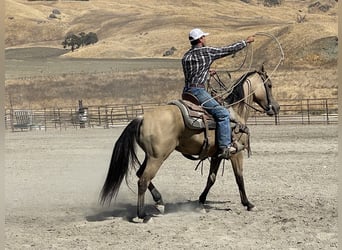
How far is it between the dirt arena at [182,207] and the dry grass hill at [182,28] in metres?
24.8

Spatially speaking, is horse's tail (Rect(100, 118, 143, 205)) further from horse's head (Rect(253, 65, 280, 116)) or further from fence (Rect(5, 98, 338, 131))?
fence (Rect(5, 98, 338, 131))

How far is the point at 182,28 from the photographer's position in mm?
92062

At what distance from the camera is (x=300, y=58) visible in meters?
46.8

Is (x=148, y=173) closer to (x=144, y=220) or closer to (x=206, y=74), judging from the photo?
(x=144, y=220)

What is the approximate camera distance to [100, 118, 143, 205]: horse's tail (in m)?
7.19


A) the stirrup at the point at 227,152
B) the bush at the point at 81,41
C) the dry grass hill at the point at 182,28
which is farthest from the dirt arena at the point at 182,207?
the bush at the point at 81,41

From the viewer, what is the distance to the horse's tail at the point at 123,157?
7.19 metres

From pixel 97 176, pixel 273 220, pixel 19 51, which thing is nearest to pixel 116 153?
pixel 273 220

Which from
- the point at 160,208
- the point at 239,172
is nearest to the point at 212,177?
the point at 239,172

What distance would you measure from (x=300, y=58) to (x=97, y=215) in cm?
4110

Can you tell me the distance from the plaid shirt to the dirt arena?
1.72 m

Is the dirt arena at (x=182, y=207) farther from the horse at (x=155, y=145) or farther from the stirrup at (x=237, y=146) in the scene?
the stirrup at (x=237, y=146)

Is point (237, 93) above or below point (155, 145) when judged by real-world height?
above

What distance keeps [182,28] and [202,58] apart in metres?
86.0
